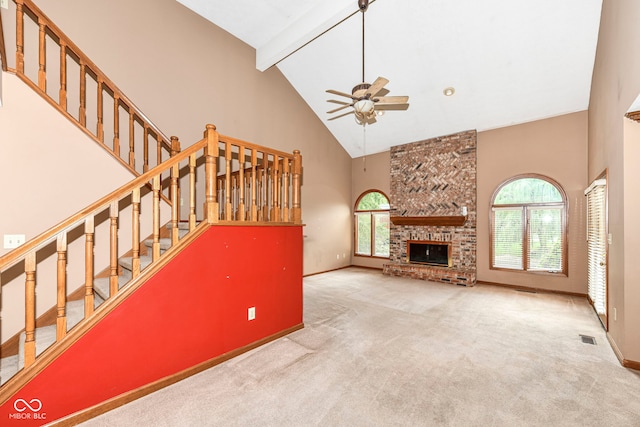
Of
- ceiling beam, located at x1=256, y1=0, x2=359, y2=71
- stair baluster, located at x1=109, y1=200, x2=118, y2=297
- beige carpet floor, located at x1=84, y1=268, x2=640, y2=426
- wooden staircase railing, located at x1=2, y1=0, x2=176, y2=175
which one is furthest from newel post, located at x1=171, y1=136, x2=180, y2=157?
beige carpet floor, located at x1=84, y1=268, x2=640, y2=426

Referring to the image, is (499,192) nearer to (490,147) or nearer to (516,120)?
(490,147)

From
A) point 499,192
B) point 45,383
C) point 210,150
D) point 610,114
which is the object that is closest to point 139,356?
point 45,383

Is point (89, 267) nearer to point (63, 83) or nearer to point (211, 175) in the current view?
point (211, 175)

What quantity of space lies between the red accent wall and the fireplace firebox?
4590 millimetres

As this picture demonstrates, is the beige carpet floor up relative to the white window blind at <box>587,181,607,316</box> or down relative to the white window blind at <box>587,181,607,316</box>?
Result: down

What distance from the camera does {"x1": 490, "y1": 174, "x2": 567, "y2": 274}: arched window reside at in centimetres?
551

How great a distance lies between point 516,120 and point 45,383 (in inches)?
314

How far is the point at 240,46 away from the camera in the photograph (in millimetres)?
5574

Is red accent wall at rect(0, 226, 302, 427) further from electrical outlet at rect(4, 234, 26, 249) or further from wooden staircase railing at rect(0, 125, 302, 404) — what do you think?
electrical outlet at rect(4, 234, 26, 249)

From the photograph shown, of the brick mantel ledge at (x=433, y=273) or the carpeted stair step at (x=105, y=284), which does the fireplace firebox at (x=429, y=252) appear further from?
the carpeted stair step at (x=105, y=284)

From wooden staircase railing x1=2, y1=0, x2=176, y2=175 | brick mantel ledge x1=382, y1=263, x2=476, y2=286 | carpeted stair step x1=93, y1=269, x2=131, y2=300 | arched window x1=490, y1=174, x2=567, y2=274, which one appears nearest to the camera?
carpeted stair step x1=93, y1=269, x2=131, y2=300

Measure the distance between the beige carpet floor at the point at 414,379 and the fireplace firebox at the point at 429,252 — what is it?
104 inches

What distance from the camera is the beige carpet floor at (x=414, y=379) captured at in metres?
2.00

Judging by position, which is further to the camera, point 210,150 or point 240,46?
point 240,46
